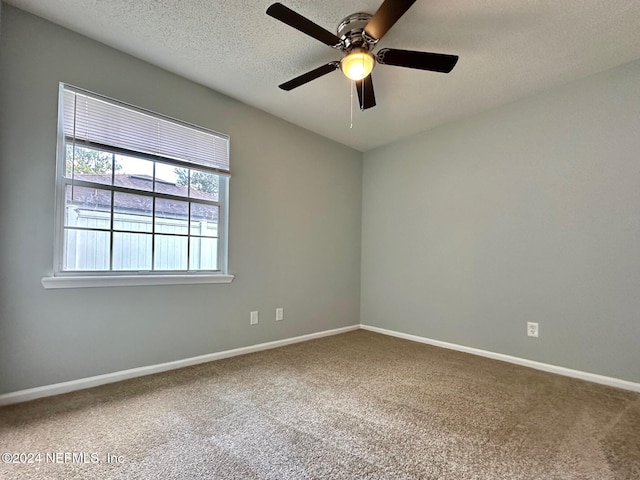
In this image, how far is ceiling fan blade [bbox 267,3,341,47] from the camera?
61.6 inches

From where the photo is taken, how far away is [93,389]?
221 centimetres

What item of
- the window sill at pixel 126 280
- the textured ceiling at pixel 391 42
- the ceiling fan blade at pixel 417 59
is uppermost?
the textured ceiling at pixel 391 42

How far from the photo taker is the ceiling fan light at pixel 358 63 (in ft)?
6.45

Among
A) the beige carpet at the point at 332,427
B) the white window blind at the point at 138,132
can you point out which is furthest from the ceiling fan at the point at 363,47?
the beige carpet at the point at 332,427

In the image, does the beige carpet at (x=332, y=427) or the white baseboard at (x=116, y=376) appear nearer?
the beige carpet at (x=332, y=427)

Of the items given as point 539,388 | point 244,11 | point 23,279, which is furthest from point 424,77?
point 23,279

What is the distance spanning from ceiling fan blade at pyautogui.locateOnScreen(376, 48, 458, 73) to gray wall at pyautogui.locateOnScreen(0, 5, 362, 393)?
1.71m

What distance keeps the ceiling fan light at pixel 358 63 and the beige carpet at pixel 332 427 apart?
6.86 feet

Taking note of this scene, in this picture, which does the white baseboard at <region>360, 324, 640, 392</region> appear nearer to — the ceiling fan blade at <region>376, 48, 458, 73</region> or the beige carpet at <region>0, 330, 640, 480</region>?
the beige carpet at <region>0, 330, 640, 480</region>

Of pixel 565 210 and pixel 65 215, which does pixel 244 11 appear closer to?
pixel 65 215

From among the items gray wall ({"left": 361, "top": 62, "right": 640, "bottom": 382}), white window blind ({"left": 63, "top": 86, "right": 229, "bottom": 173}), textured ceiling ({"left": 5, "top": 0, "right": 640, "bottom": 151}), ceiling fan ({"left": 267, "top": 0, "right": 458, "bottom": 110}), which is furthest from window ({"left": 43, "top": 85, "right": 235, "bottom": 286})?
gray wall ({"left": 361, "top": 62, "right": 640, "bottom": 382})

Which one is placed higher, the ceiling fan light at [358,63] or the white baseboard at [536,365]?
the ceiling fan light at [358,63]

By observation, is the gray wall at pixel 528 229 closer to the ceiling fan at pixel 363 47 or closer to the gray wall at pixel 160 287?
the gray wall at pixel 160 287

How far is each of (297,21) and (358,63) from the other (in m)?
0.48
